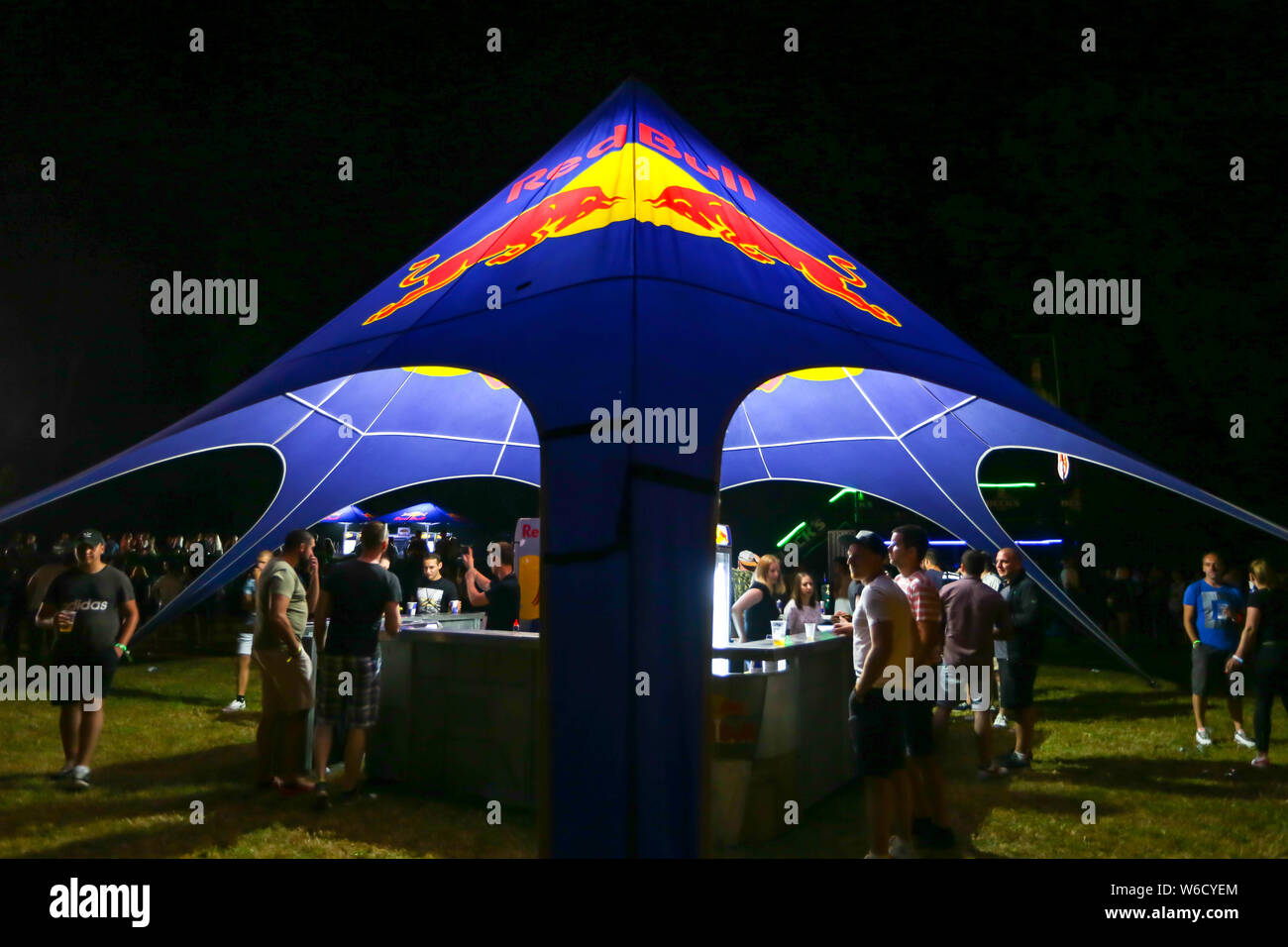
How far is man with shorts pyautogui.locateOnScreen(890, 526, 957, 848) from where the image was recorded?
502cm

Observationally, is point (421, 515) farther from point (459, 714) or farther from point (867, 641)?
point (867, 641)

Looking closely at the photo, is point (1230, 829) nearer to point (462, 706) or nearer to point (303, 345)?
point (462, 706)

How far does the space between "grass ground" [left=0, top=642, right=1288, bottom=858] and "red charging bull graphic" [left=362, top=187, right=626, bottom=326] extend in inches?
119

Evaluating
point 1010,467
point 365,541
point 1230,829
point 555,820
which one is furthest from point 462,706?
point 1010,467

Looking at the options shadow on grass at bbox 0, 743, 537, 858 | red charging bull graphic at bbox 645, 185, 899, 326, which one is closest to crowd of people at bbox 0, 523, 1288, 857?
shadow on grass at bbox 0, 743, 537, 858

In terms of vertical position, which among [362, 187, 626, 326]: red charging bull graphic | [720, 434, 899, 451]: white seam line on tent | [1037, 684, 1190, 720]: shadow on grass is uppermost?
[362, 187, 626, 326]: red charging bull graphic

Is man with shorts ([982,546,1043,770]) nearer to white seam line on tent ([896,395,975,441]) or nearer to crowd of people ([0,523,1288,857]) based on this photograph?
crowd of people ([0,523,1288,857])

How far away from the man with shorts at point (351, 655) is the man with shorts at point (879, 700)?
9.88ft

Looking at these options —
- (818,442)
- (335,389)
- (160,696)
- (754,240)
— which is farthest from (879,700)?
(160,696)

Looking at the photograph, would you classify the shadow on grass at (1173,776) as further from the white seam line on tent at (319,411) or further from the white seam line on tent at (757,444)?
the white seam line on tent at (319,411)

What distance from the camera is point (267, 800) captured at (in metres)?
6.00

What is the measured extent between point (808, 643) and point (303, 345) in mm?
3580

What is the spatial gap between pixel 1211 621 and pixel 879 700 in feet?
15.0
